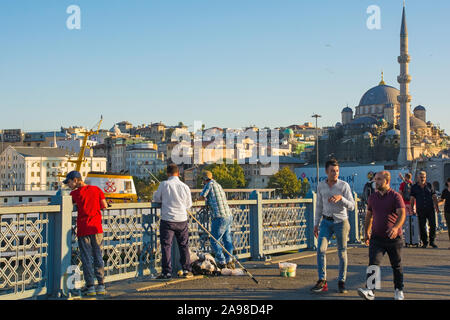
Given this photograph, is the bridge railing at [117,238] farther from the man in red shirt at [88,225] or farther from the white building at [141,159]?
the white building at [141,159]

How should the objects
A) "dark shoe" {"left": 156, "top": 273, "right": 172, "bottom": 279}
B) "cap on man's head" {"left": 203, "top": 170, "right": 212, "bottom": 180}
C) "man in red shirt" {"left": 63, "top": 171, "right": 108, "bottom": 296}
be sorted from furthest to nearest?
1. "cap on man's head" {"left": 203, "top": 170, "right": 212, "bottom": 180}
2. "dark shoe" {"left": 156, "top": 273, "right": 172, "bottom": 279}
3. "man in red shirt" {"left": 63, "top": 171, "right": 108, "bottom": 296}

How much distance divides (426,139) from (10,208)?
4766 inches

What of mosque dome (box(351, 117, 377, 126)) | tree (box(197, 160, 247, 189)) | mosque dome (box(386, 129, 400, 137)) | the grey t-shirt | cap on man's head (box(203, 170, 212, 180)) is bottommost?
the grey t-shirt

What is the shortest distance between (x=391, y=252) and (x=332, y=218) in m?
0.91

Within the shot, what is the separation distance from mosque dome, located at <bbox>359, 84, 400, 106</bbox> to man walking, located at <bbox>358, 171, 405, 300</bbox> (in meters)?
125

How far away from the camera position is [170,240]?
7.88m

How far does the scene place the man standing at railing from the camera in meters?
7.07

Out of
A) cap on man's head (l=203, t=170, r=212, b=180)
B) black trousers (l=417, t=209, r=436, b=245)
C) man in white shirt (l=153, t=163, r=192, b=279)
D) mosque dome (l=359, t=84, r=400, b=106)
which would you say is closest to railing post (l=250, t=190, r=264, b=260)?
cap on man's head (l=203, t=170, r=212, b=180)

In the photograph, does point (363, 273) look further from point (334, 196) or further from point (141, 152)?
point (141, 152)

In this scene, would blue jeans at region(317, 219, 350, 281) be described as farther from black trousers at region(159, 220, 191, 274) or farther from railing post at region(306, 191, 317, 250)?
railing post at region(306, 191, 317, 250)

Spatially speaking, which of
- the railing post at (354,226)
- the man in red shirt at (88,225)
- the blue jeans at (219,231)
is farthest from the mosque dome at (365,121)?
the man in red shirt at (88,225)
